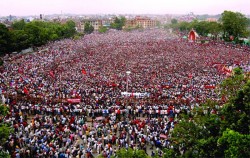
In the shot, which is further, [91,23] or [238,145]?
[91,23]

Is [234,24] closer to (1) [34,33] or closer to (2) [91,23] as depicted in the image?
(1) [34,33]

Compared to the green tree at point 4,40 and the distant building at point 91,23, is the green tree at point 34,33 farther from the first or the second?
the distant building at point 91,23

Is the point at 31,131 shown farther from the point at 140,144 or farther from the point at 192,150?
the point at 192,150

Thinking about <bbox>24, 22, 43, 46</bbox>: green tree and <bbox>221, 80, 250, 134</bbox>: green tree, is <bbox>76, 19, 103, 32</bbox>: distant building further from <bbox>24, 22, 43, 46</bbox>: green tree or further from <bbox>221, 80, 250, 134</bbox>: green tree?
<bbox>221, 80, 250, 134</bbox>: green tree

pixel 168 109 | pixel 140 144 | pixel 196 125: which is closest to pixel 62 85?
pixel 168 109

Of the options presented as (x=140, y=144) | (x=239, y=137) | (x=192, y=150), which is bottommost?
(x=140, y=144)

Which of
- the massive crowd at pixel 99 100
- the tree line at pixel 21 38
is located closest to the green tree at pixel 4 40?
the tree line at pixel 21 38

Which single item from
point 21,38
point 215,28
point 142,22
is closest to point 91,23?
point 142,22
